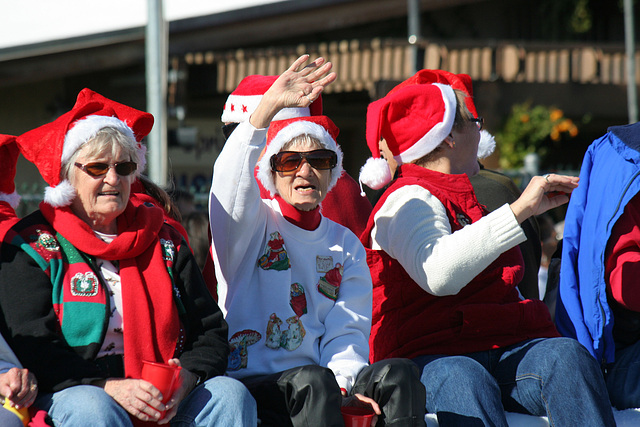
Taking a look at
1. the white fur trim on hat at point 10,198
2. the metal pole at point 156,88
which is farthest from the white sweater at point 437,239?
the metal pole at point 156,88

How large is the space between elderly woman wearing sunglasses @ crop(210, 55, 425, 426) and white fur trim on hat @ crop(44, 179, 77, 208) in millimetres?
516

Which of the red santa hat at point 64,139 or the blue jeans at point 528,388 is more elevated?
the red santa hat at point 64,139

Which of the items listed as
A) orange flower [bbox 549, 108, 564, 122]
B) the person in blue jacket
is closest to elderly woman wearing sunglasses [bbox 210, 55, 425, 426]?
the person in blue jacket

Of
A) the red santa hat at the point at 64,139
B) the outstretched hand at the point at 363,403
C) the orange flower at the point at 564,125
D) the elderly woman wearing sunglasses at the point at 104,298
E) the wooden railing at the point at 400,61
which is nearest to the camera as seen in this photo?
the elderly woman wearing sunglasses at the point at 104,298

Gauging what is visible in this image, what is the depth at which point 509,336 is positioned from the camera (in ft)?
10.4

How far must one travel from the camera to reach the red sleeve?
128 inches

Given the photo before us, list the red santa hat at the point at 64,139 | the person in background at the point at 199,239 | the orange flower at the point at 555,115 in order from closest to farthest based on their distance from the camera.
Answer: the red santa hat at the point at 64,139
the person in background at the point at 199,239
the orange flower at the point at 555,115

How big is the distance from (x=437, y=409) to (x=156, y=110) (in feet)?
13.1

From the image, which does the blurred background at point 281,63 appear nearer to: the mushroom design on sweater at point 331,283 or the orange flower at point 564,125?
the orange flower at point 564,125

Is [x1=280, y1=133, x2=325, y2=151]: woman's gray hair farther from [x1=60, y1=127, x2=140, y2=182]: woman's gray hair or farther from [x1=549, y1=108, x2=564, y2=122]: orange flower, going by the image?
[x1=549, y1=108, x2=564, y2=122]: orange flower

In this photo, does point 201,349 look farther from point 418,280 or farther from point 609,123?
point 609,123

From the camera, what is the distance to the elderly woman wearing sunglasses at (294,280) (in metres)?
2.81

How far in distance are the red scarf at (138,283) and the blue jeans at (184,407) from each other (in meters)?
0.20

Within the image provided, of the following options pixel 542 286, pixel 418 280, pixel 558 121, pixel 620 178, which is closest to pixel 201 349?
pixel 418 280
